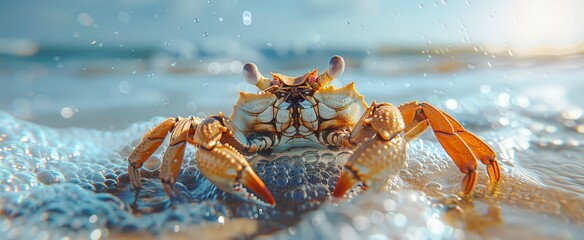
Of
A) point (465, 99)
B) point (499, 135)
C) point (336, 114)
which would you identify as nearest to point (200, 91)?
point (465, 99)

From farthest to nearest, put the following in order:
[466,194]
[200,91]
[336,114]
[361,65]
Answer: [361,65]
[200,91]
[336,114]
[466,194]

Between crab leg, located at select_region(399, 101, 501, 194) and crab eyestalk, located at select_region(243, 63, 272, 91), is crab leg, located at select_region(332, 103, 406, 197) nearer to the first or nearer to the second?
crab leg, located at select_region(399, 101, 501, 194)

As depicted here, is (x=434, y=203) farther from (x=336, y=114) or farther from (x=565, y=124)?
(x=565, y=124)

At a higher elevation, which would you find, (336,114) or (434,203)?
(336,114)

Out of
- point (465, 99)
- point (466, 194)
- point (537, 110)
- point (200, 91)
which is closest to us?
point (466, 194)

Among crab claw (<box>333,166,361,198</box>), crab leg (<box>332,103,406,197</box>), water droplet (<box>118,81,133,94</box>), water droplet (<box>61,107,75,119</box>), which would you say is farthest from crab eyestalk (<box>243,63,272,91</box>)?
water droplet (<box>118,81,133,94</box>)

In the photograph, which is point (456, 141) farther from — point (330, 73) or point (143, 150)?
point (143, 150)

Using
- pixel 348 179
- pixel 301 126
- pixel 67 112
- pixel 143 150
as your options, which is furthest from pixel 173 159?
pixel 67 112

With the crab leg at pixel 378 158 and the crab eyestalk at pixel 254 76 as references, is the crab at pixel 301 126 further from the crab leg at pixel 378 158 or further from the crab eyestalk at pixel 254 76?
the crab leg at pixel 378 158
